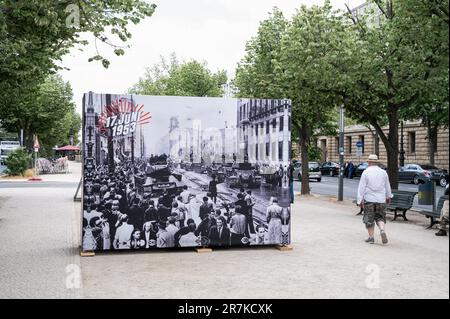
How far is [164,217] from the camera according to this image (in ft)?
32.3

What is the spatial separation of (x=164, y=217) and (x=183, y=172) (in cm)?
81

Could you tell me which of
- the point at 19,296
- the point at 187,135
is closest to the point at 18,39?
the point at 187,135

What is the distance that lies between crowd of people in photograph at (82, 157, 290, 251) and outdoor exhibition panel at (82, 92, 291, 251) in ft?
0.05

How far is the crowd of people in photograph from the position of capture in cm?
956

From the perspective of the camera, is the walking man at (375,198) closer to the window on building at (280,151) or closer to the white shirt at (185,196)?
the window on building at (280,151)

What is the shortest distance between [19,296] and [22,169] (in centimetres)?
3480

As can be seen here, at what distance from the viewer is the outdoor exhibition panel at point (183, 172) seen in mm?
9508

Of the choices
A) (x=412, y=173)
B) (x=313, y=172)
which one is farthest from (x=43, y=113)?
(x=412, y=173)

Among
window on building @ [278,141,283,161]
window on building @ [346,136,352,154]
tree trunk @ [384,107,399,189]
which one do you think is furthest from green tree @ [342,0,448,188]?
window on building @ [346,136,352,154]

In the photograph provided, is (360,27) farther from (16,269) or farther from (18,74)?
(16,269)

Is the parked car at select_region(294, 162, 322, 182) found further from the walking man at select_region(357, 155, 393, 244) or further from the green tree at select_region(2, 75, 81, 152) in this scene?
the walking man at select_region(357, 155, 393, 244)

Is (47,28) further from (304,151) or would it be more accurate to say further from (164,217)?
(304,151)

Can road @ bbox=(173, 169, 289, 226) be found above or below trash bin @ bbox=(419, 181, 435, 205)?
above
